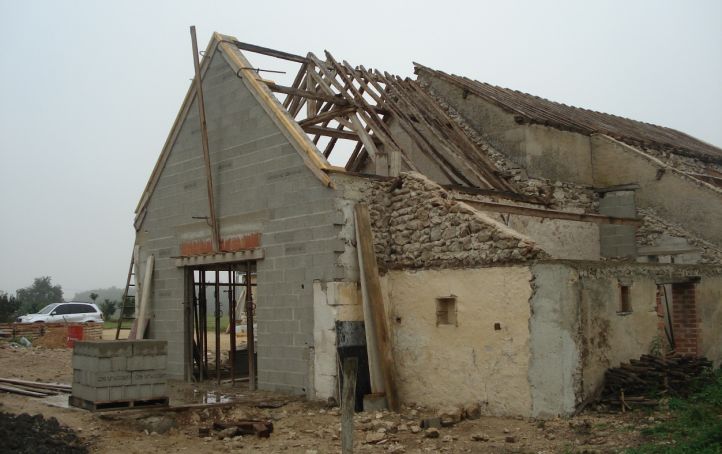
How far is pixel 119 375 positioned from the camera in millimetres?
11031

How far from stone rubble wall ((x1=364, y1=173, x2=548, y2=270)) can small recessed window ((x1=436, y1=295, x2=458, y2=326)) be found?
0.52 meters

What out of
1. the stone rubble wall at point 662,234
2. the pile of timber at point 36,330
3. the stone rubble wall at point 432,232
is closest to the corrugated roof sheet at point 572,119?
the stone rubble wall at point 662,234

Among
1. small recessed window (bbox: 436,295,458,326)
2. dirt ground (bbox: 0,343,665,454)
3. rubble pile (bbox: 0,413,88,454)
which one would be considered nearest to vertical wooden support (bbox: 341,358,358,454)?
dirt ground (bbox: 0,343,665,454)

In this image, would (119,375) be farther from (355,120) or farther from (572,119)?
(572,119)

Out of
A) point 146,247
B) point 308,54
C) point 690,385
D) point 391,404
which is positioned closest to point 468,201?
point 391,404

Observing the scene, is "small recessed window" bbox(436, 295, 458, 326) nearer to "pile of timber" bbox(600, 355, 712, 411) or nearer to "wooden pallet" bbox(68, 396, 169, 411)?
"pile of timber" bbox(600, 355, 712, 411)

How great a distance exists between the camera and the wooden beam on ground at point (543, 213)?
40.9 feet

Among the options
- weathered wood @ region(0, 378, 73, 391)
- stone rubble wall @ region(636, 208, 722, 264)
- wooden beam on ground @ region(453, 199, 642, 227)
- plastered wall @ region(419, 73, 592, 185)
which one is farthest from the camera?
plastered wall @ region(419, 73, 592, 185)

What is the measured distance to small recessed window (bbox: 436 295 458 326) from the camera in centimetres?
1109

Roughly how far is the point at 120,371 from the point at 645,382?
7.52 metres

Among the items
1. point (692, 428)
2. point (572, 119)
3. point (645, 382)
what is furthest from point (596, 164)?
point (692, 428)

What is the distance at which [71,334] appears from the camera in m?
24.5

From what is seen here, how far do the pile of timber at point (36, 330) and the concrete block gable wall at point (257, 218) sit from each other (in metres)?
10.2

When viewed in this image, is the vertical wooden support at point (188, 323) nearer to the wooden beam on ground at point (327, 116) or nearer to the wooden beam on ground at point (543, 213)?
the wooden beam on ground at point (327, 116)
